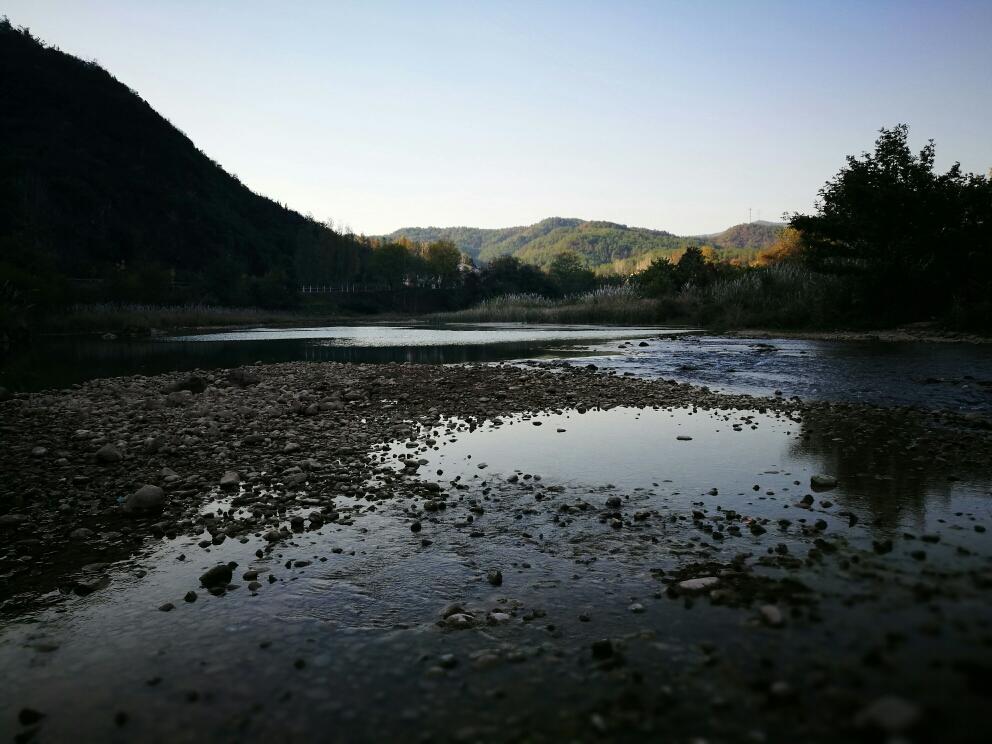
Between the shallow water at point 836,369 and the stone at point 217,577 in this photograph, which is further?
the shallow water at point 836,369

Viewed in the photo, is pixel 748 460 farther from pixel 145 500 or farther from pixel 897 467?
pixel 145 500

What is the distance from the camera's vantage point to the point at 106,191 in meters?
146

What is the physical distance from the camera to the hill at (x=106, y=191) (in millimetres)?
117000

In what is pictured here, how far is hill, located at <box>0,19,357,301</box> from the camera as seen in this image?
384ft

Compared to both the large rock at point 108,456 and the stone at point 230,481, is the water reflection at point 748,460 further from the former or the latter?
the large rock at point 108,456

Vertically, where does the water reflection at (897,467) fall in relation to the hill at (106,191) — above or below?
below

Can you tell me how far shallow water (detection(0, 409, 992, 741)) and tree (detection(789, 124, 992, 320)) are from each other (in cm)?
3587

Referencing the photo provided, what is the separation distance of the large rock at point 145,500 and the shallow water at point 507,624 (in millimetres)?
1096

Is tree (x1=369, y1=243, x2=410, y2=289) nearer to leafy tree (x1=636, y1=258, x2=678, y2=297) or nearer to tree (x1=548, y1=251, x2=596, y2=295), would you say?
tree (x1=548, y1=251, x2=596, y2=295)

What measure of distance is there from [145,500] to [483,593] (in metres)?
5.43

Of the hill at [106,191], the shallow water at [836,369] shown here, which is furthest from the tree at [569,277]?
the shallow water at [836,369]

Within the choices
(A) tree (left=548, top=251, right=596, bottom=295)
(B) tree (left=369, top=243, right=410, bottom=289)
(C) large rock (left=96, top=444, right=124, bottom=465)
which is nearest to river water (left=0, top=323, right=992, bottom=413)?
(C) large rock (left=96, top=444, right=124, bottom=465)

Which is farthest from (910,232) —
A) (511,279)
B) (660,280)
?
(511,279)

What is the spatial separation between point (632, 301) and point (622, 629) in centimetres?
6968
